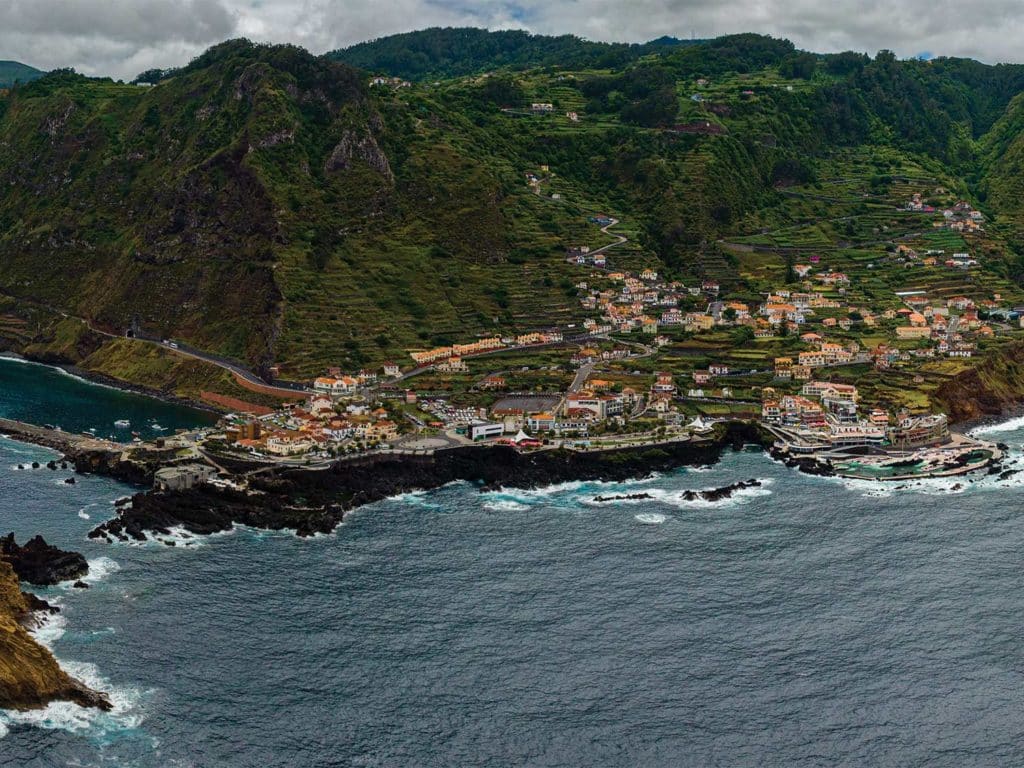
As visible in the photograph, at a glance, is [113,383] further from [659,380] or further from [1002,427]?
[1002,427]

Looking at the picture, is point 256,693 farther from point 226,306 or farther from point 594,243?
point 594,243

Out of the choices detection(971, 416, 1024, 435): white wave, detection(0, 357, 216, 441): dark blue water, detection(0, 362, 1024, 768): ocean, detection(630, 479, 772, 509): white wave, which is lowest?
detection(0, 362, 1024, 768): ocean

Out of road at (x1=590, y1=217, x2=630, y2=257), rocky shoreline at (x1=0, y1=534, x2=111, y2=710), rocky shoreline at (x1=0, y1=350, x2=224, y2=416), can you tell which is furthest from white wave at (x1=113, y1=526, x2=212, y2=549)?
road at (x1=590, y1=217, x2=630, y2=257)

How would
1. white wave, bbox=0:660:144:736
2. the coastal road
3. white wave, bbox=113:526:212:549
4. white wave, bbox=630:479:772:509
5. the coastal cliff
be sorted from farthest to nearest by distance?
the coastal road, white wave, bbox=630:479:772:509, the coastal cliff, white wave, bbox=113:526:212:549, white wave, bbox=0:660:144:736

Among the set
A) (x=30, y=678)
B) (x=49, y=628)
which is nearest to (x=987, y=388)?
(x=49, y=628)

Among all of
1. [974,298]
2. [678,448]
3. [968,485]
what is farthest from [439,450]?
[974,298]

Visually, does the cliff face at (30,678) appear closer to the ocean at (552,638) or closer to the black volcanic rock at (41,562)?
the ocean at (552,638)

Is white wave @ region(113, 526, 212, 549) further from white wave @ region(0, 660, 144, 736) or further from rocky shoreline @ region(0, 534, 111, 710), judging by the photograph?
white wave @ region(0, 660, 144, 736)
